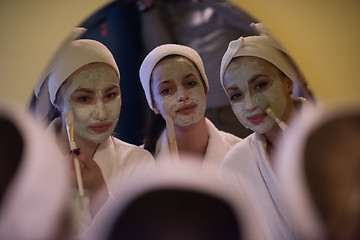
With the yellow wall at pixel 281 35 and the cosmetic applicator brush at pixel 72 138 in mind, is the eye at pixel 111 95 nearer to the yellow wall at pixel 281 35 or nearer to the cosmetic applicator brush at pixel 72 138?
the cosmetic applicator brush at pixel 72 138

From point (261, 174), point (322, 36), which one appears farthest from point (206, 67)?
point (322, 36)

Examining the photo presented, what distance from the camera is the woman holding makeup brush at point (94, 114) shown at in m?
0.78

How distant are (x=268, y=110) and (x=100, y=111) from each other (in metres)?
0.35

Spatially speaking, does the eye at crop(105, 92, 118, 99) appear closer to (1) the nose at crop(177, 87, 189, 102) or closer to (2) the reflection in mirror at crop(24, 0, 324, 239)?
(2) the reflection in mirror at crop(24, 0, 324, 239)

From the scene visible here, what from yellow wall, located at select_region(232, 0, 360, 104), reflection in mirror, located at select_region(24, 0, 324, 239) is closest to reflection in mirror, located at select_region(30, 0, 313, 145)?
reflection in mirror, located at select_region(24, 0, 324, 239)

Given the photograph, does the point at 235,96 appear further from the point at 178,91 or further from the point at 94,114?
the point at 94,114

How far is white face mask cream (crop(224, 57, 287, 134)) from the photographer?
0.83 metres

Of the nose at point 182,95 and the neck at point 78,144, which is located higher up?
the nose at point 182,95

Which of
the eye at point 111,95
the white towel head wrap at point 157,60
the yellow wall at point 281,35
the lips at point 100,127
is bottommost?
the lips at point 100,127

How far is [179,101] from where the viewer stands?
0.81 m

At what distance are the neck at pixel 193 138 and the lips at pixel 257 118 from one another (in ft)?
0.32

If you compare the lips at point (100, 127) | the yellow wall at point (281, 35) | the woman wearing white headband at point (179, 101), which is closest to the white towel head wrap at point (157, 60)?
the woman wearing white headband at point (179, 101)

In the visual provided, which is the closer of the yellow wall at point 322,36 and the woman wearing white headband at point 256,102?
the woman wearing white headband at point 256,102

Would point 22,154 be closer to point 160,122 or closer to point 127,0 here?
point 160,122
